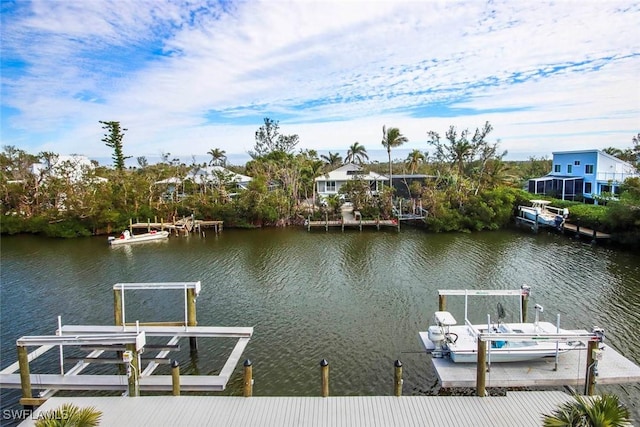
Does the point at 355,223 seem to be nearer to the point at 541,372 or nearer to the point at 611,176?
the point at 611,176

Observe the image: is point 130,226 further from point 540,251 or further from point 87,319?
point 540,251

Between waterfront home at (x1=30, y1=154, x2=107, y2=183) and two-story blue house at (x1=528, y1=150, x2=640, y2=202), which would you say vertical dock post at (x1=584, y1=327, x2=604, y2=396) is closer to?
two-story blue house at (x1=528, y1=150, x2=640, y2=202)

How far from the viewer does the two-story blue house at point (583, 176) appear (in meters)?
36.1

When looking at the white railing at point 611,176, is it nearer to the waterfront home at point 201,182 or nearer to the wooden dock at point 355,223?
the wooden dock at point 355,223

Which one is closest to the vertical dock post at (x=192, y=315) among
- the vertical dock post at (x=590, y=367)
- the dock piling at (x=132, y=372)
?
the dock piling at (x=132, y=372)

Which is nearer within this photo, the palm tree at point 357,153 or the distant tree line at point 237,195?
the distant tree line at point 237,195

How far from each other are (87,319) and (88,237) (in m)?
20.4

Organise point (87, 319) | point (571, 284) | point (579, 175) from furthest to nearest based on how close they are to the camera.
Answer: point (579, 175), point (571, 284), point (87, 319)

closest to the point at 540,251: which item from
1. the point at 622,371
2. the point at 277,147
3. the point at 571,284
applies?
the point at 571,284

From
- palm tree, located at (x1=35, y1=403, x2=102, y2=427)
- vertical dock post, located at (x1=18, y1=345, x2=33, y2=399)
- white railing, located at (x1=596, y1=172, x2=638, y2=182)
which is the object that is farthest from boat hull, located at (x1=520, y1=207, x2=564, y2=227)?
vertical dock post, located at (x1=18, y1=345, x2=33, y2=399)

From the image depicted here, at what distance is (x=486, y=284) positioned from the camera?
19.6 meters

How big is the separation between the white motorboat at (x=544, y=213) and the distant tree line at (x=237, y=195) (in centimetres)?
114

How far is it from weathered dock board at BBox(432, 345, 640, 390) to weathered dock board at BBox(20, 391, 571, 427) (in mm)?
507

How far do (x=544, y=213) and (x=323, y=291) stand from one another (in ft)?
76.0
